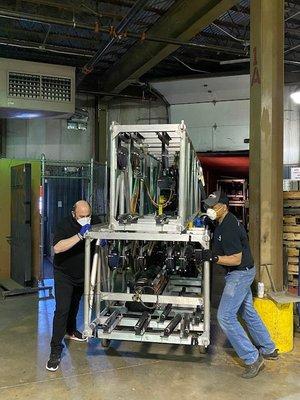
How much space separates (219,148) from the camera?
9.12 meters

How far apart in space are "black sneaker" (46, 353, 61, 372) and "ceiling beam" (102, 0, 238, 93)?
4.26m

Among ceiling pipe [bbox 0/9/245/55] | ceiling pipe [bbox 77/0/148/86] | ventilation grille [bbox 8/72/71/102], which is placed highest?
ceiling pipe [bbox 0/9/245/55]

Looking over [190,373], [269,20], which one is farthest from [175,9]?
[190,373]

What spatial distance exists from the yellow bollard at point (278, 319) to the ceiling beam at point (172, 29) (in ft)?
11.3

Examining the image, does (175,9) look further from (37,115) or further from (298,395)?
(298,395)

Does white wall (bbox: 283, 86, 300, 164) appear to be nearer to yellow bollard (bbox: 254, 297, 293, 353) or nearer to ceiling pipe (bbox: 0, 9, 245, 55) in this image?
ceiling pipe (bbox: 0, 9, 245, 55)

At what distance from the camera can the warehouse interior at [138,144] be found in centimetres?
354

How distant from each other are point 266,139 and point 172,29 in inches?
99.7

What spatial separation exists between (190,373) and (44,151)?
6.49m

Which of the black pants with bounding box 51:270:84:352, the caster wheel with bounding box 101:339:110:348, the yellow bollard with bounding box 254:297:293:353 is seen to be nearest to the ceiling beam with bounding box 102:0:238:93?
the yellow bollard with bounding box 254:297:293:353

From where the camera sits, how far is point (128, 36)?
5316mm

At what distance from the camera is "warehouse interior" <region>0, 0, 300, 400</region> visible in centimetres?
354

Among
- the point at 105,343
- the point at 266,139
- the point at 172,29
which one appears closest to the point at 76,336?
the point at 105,343

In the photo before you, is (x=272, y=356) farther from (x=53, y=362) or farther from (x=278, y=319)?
(x=53, y=362)
